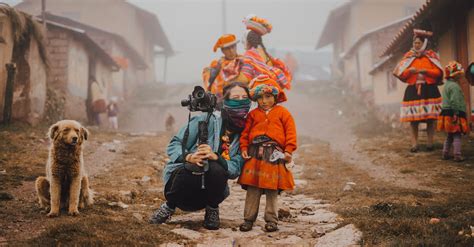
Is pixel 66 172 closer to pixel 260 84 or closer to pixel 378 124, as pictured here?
pixel 260 84

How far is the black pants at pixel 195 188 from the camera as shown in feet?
11.0

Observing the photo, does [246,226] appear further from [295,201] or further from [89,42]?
[89,42]

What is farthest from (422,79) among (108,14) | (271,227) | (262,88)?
(108,14)

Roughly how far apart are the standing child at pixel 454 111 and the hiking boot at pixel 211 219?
14.7 ft

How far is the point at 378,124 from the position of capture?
603 inches

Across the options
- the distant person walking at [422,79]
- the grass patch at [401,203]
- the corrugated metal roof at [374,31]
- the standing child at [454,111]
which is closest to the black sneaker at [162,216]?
the grass patch at [401,203]

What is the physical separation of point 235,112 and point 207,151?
0.54 meters

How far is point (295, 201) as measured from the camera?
5047 millimetres

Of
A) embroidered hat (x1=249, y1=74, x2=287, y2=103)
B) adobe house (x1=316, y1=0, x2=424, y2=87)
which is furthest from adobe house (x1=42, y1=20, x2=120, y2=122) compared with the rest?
adobe house (x1=316, y1=0, x2=424, y2=87)

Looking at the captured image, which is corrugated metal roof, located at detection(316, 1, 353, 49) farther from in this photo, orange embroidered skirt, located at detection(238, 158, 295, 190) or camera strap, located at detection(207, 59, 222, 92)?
orange embroidered skirt, located at detection(238, 158, 295, 190)

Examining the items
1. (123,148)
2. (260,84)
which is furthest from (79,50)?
(260,84)

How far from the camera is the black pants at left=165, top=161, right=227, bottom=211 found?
335cm

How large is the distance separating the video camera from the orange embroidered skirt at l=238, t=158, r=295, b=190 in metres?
0.63

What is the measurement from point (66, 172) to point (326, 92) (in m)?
24.2
